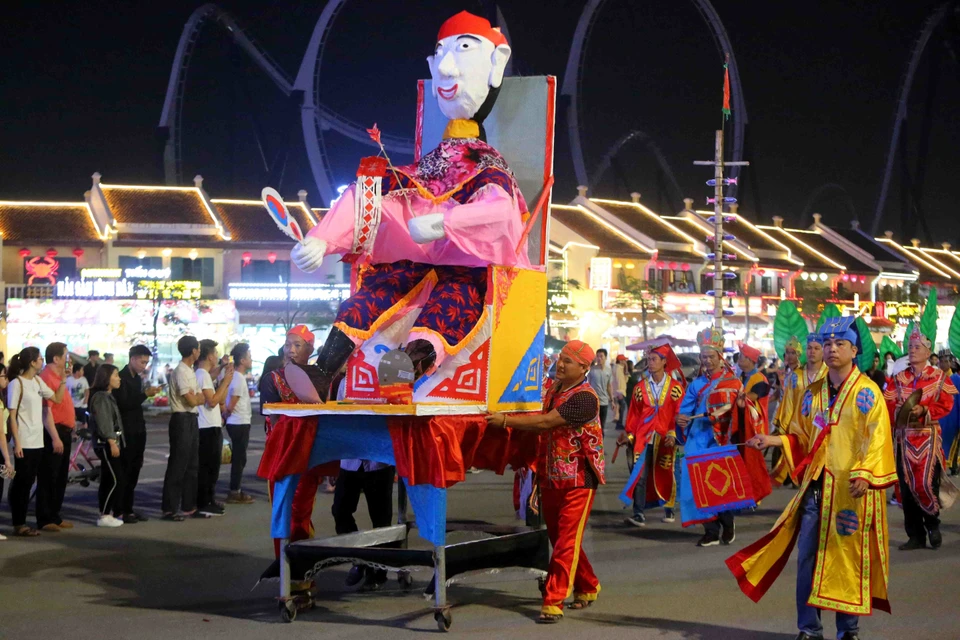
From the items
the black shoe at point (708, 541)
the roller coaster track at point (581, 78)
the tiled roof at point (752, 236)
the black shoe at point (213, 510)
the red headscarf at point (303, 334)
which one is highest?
the roller coaster track at point (581, 78)

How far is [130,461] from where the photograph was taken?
413 inches

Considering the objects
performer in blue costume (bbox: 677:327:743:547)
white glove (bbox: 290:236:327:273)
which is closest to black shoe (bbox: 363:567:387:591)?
white glove (bbox: 290:236:327:273)

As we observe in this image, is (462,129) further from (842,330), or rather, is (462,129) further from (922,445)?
(922,445)

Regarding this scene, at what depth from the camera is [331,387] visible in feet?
21.6

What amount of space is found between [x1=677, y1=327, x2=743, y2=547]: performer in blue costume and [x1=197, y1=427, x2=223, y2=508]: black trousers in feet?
15.5

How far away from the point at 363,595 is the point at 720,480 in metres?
2.98

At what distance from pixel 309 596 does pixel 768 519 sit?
640cm

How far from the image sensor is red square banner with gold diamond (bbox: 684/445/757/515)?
8492mm

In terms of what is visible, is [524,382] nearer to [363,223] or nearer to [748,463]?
[363,223]

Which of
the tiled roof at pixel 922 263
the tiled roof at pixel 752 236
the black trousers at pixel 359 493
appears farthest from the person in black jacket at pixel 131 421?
the tiled roof at pixel 922 263

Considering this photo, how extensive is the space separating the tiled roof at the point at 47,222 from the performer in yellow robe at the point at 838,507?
34482 mm

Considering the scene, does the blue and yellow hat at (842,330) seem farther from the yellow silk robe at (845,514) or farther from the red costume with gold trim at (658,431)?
the red costume with gold trim at (658,431)

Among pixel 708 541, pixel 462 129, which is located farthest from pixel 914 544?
pixel 462 129

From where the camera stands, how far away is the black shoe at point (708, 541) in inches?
376
